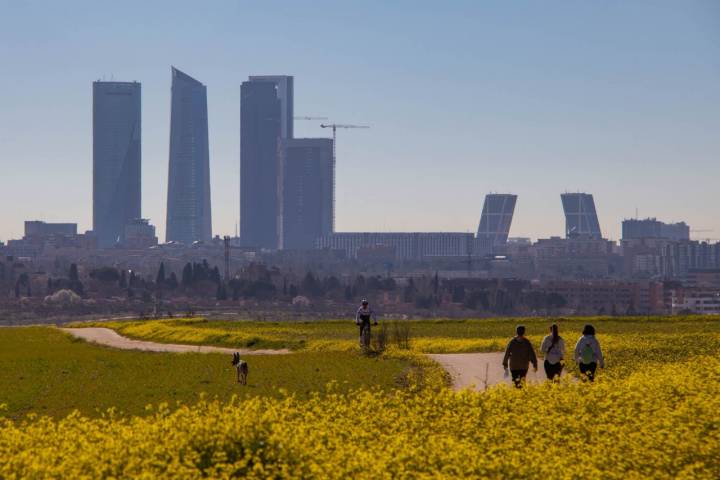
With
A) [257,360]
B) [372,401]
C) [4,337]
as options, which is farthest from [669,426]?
[4,337]

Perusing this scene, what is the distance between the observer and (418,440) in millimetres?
20984

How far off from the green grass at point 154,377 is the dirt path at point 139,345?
353cm

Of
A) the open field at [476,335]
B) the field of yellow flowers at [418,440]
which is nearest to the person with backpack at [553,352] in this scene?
the open field at [476,335]

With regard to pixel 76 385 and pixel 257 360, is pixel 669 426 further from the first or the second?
pixel 257 360

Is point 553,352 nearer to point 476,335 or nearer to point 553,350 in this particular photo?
point 553,350

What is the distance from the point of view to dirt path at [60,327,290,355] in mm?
57688

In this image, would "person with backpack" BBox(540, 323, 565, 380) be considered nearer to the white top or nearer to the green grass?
the white top

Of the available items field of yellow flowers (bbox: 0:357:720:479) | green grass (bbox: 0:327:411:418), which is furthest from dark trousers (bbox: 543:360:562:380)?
field of yellow flowers (bbox: 0:357:720:479)

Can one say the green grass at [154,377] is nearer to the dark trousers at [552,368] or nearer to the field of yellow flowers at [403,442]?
the field of yellow flowers at [403,442]

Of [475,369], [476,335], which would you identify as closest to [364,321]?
[475,369]

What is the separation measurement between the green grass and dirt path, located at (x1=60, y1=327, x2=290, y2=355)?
139 inches

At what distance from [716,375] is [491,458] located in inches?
535

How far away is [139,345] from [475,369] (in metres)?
29.4

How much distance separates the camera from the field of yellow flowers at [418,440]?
18297mm
